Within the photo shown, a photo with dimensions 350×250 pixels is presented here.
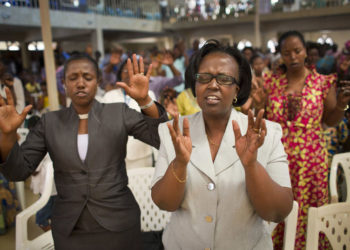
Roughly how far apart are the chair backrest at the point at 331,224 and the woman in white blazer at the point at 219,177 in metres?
0.36

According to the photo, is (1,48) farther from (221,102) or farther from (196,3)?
(196,3)

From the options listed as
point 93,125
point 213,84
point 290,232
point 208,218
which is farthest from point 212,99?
point 290,232

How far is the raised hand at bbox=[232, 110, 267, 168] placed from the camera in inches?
43.5

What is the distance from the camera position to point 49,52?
114 inches

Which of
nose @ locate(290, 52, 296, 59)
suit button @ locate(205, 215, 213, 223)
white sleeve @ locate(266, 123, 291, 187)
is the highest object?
nose @ locate(290, 52, 296, 59)

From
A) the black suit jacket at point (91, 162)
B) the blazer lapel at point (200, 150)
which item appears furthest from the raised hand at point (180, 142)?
the black suit jacket at point (91, 162)

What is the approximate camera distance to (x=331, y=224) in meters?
1.68

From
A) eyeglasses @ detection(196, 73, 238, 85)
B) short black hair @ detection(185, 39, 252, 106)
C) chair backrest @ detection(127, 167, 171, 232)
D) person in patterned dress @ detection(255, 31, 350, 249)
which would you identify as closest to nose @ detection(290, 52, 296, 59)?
person in patterned dress @ detection(255, 31, 350, 249)

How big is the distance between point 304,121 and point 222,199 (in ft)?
3.99

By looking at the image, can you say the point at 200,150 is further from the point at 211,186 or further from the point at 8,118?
the point at 8,118

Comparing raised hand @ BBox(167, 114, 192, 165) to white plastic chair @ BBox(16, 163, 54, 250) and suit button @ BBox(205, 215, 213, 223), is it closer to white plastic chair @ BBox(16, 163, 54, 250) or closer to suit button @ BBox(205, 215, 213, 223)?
suit button @ BBox(205, 215, 213, 223)

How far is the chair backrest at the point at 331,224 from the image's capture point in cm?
159

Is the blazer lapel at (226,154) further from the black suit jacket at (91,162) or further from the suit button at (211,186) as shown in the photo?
the black suit jacket at (91,162)

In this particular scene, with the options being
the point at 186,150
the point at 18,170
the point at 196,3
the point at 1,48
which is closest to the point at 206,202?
the point at 186,150
